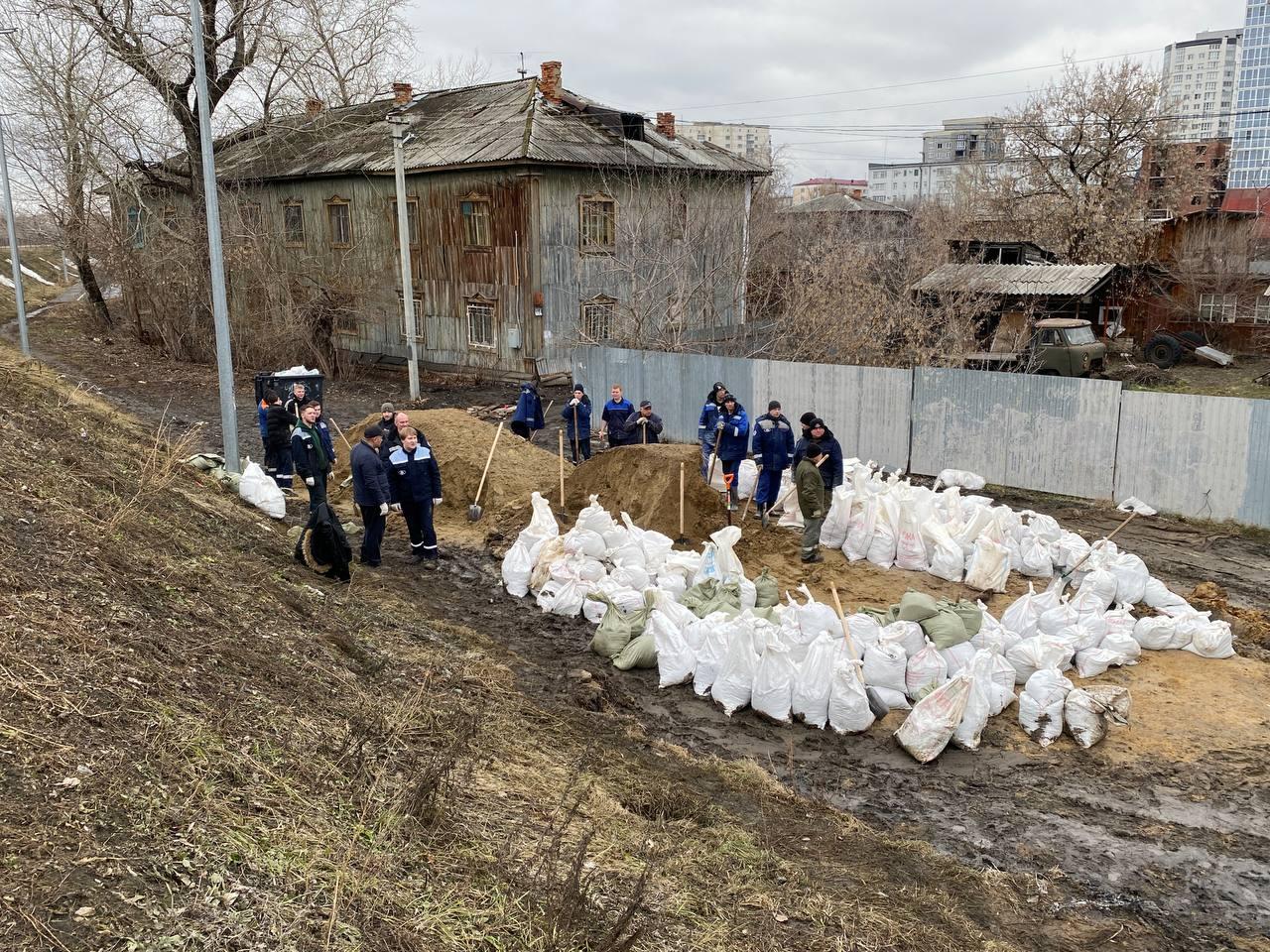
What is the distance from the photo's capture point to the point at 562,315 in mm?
22625

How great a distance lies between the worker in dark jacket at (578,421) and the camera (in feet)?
44.3

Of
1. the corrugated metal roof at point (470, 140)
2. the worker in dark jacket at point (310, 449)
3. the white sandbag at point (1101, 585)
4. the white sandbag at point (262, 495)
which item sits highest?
the corrugated metal roof at point (470, 140)

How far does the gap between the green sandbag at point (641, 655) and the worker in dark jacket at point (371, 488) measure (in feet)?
10.2

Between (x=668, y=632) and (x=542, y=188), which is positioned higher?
(x=542, y=188)

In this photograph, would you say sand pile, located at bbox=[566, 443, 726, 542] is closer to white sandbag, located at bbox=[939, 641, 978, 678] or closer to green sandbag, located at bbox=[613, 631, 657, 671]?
green sandbag, located at bbox=[613, 631, 657, 671]

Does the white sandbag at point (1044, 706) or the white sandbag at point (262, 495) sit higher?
the white sandbag at point (262, 495)

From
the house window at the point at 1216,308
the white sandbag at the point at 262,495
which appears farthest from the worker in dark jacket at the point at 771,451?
the house window at the point at 1216,308

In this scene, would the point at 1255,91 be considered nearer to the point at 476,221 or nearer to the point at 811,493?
the point at 476,221

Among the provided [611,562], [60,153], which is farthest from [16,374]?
[60,153]

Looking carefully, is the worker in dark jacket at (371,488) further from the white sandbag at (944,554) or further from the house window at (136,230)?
the house window at (136,230)

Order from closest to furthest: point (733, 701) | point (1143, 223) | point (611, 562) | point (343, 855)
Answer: point (343, 855)
point (733, 701)
point (611, 562)
point (1143, 223)

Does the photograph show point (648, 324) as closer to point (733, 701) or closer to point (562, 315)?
point (562, 315)

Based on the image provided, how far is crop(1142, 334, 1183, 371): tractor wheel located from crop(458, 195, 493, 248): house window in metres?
17.3

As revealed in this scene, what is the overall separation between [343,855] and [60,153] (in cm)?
2751
